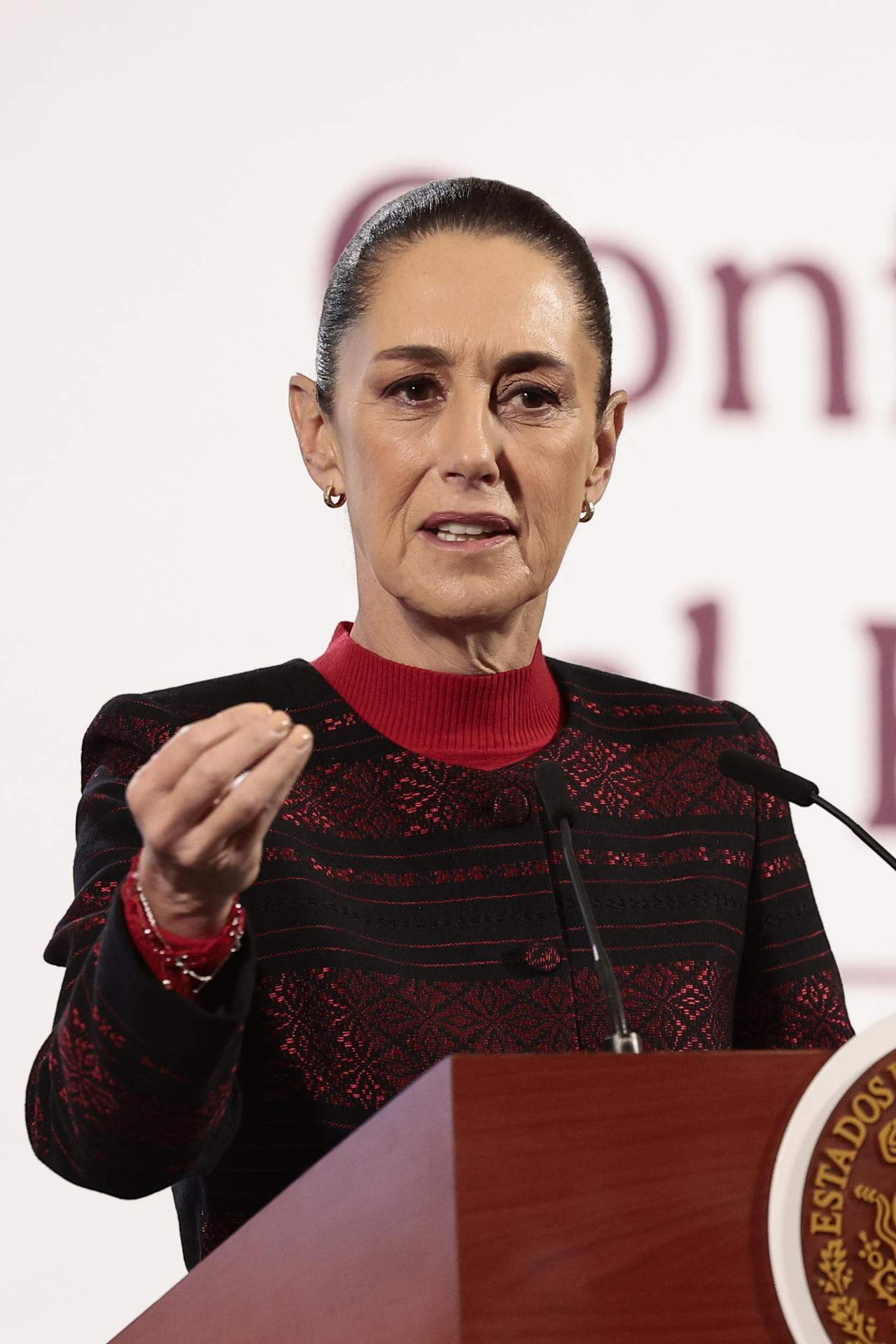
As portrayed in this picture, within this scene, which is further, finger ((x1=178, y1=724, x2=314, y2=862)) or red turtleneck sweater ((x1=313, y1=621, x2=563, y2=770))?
red turtleneck sweater ((x1=313, y1=621, x2=563, y2=770))

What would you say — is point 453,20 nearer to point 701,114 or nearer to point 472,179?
point 701,114

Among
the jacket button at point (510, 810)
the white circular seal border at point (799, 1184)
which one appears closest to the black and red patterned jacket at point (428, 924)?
the jacket button at point (510, 810)

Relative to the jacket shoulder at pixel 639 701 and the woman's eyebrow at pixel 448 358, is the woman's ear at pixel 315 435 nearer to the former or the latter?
the woman's eyebrow at pixel 448 358

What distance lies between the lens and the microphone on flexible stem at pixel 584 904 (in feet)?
3.40

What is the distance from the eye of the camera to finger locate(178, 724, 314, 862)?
2.97 feet

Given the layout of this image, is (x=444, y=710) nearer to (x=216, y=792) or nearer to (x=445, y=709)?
(x=445, y=709)

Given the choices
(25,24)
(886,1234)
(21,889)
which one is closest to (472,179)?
(25,24)

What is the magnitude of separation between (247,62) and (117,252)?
0.31m

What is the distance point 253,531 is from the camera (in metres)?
2.16

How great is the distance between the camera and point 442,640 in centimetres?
166

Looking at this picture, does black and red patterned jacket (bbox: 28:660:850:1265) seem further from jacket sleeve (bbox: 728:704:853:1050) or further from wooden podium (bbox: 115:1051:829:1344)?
wooden podium (bbox: 115:1051:829:1344)

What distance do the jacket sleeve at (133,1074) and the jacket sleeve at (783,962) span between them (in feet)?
1.91

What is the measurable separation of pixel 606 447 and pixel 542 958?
0.61m

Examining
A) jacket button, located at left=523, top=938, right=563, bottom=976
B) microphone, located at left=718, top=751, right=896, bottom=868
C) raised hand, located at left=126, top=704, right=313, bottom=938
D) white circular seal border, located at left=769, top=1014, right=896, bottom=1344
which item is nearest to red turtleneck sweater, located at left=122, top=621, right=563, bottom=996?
jacket button, located at left=523, top=938, right=563, bottom=976
